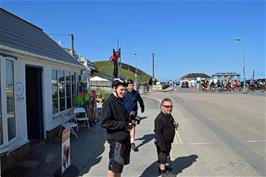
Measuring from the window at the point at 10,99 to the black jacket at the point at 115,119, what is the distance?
3306mm

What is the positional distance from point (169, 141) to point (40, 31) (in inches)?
370

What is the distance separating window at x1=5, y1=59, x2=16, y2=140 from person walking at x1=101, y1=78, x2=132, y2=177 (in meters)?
3.31

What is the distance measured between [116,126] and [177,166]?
278 centimetres

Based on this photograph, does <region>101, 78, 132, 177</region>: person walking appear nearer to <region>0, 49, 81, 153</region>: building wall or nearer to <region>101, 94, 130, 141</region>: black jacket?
<region>101, 94, 130, 141</region>: black jacket

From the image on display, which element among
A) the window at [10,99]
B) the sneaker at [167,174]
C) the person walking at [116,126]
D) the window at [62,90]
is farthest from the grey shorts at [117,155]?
the window at [62,90]

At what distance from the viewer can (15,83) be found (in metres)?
8.41

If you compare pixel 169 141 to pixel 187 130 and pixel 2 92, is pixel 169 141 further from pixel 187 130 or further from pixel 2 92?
pixel 187 130

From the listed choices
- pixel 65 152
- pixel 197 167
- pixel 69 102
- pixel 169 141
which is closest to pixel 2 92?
pixel 65 152

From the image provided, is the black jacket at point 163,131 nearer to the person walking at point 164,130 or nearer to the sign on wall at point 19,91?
the person walking at point 164,130

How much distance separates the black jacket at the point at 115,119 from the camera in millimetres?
5328

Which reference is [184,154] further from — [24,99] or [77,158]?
[24,99]

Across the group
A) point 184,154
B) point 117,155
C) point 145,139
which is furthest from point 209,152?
point 117,155

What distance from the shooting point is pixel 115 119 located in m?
5.38

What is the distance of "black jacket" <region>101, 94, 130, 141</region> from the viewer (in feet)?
17.5
